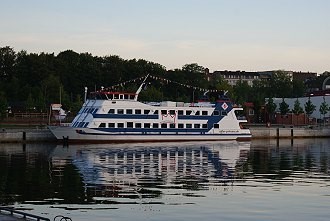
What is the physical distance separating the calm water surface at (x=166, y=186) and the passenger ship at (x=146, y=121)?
51.7 ft

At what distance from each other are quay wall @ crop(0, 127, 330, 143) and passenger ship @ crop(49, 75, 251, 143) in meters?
2.45

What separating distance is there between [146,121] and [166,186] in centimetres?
4224

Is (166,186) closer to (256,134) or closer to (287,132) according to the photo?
(256,134)

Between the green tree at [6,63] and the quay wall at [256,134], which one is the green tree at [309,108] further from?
the green tree at [6,63]

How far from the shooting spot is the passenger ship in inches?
2867

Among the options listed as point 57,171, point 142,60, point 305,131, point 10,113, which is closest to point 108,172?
point 57,171

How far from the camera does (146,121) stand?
75875 mm

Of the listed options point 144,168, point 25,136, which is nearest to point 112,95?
point 25,136

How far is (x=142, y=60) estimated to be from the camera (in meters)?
151

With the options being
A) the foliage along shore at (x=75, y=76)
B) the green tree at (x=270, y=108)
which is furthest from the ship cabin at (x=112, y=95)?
the green tree at (x=270, y=108)

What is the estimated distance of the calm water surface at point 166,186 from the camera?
25.8 metres

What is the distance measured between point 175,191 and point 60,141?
43.1 m

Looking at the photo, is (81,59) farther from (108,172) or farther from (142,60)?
(108,172)

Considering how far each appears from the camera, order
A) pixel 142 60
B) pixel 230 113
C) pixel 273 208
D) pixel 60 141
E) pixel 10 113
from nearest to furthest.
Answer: pixel 273 208 < pixel 60 141 < pixel 230 113 < pixel 10 113 < pixel 142 60
